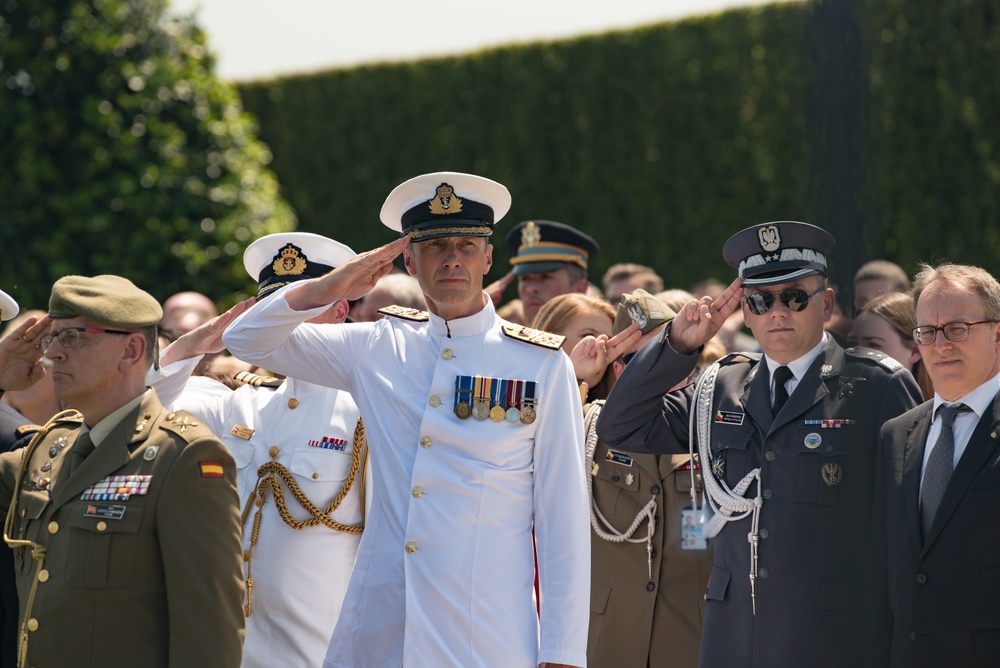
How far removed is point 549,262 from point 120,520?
4394 millimetres

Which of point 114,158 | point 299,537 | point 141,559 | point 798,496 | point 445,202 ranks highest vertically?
point 114,158

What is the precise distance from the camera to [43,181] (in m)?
9.96

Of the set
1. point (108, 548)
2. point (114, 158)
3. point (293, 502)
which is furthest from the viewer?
point (114, 158)

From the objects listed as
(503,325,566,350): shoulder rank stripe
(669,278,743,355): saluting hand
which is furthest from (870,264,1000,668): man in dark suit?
(503,325,566,350): shoulder rank stripe

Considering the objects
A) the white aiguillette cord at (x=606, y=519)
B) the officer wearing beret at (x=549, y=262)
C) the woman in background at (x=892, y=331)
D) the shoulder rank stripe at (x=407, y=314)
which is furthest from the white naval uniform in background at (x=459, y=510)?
the officer wearing beret at (x=549, y=262)

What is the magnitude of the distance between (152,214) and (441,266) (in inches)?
269

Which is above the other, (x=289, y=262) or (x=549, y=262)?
(x=549, y=262)

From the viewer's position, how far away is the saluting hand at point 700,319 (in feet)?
14.1

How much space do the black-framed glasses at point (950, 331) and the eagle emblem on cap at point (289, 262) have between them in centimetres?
239

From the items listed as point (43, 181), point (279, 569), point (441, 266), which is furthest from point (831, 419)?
point (43, 181)

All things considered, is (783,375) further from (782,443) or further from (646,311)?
(646,311)

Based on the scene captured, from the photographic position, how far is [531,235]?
753 cm

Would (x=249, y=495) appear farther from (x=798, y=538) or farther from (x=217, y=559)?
(x=798, y=538)

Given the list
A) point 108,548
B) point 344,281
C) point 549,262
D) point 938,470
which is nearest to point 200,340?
point 344,281
